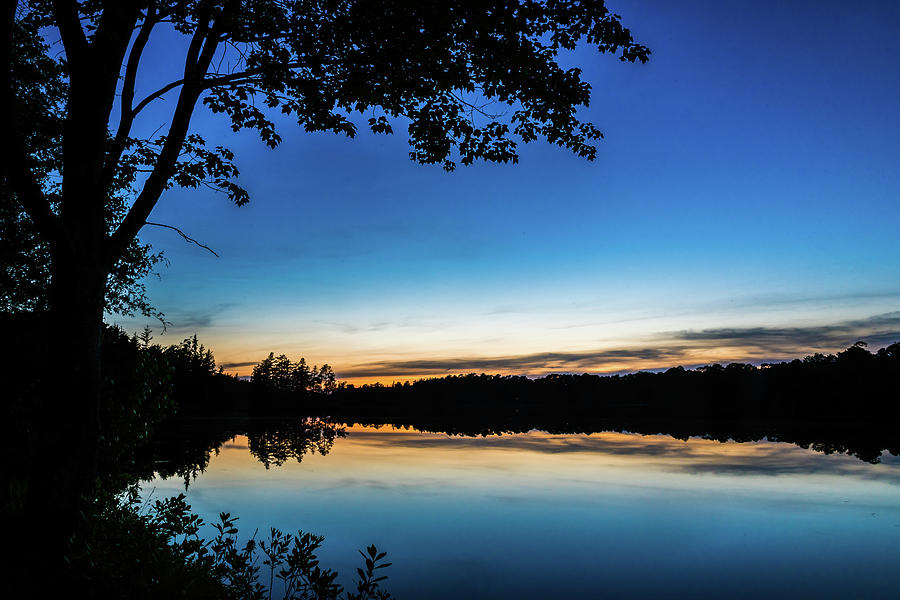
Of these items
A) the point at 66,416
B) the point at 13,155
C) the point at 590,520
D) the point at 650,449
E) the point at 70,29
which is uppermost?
the point at 70,29

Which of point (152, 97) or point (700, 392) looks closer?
point (152, 97)

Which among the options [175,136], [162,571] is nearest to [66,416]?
[162,571]

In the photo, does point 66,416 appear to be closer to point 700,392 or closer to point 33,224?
point 33,224

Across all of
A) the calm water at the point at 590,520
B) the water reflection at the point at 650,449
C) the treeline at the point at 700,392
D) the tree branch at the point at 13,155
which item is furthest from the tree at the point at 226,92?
the treeline at the point at 700,392

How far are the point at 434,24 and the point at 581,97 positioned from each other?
112 inches

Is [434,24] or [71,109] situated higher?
[434,24]

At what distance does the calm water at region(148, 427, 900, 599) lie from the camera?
41.9 feet

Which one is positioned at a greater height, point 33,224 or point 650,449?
point 33,224

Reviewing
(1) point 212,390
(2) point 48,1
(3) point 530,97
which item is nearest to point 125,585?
(3) point 530,97

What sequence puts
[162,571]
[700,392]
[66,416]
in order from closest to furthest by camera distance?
1. [162,571]
2. [66,416]
3. [700,392]

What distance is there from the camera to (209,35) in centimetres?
915

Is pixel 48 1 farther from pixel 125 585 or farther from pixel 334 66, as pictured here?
pixel 125 585

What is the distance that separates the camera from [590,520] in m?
18.6

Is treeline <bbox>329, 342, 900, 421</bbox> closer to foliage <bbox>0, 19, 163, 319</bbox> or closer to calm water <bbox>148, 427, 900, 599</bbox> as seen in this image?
calm water <bbox>148, 427, 900, 599</bbox>
